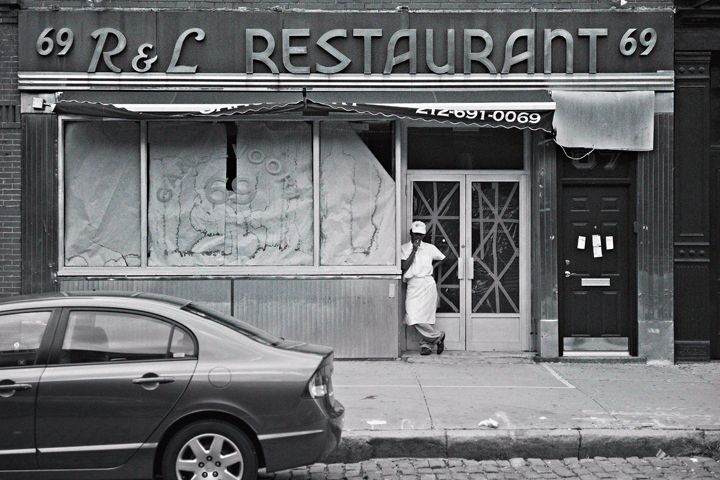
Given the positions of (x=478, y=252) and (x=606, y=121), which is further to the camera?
(x=478, y=252)

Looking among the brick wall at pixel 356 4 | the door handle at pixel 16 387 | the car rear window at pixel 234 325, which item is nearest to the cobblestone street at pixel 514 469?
the car rear window at pixel 234 325

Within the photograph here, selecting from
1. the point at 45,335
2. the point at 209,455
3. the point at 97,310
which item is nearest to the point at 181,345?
the point at 97,310

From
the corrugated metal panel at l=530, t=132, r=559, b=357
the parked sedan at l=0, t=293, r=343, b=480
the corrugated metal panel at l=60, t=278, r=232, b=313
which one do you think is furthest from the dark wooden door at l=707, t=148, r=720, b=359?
the parked sedan at l=0, t=293, r=343, b=480

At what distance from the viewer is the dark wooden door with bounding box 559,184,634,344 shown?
39.6 feet

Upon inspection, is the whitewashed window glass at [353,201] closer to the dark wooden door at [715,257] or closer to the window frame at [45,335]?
the dark wooden door at [715,257]

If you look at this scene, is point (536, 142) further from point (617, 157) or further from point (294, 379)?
point (294, 379)

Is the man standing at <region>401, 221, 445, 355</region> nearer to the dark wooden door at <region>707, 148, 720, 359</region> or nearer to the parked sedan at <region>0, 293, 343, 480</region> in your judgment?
the dark wooden door at <region>707, 148, 720, 359</region>

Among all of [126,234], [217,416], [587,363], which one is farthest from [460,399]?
[126,234]

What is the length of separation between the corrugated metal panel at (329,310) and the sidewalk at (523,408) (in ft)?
1.06

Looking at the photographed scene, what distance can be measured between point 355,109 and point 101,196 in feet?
11.5

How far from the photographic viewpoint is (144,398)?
248 inches

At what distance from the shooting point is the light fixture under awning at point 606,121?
1172cm

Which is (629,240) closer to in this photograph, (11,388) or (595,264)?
(595,264)

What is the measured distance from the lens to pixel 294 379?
21.2 feet
